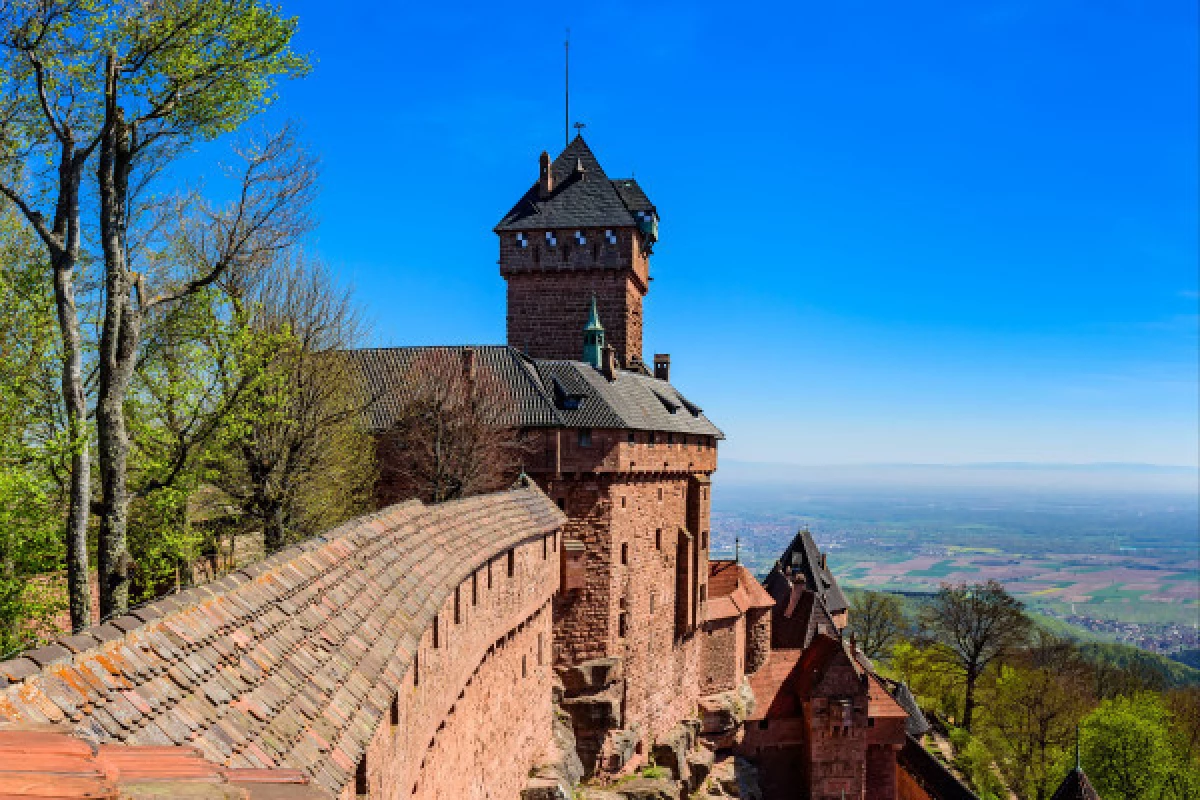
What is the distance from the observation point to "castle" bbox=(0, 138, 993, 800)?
4.11m

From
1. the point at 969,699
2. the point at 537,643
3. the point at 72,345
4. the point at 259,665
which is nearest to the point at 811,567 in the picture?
the point at 969,699

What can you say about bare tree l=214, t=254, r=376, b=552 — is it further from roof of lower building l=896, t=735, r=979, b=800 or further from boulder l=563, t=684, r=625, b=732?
roof of lower building l=896, t=735, r=979, b=800

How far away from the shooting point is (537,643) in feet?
52.0

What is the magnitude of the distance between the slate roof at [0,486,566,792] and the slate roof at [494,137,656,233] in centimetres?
2409

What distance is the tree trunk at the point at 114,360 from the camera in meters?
12.9

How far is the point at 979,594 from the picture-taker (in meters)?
52.3

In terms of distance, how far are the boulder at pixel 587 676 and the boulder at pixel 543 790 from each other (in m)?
10.4

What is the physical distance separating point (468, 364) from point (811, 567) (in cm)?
2633

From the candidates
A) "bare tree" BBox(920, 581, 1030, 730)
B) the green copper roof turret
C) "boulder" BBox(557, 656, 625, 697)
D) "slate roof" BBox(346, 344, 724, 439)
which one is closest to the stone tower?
the green copper roof turret

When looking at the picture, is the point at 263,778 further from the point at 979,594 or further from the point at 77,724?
the point at 979,594

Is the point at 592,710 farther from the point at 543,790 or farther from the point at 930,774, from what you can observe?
the point at 930,774

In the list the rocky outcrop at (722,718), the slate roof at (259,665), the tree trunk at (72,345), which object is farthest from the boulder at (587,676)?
the slate roof at (259,665)

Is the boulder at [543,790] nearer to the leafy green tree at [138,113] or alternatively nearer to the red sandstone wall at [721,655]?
the leafy green tree at [138,113]

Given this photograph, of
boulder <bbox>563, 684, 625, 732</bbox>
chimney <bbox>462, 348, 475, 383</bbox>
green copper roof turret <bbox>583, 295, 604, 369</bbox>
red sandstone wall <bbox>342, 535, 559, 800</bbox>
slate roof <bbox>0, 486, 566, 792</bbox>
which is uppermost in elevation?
green copper roof turret <bbox>583, 295, 604, 369</bbox>
